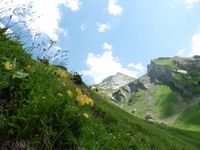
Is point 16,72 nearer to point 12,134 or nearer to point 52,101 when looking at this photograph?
point 52,101

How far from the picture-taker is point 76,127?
Answer: 8.92m

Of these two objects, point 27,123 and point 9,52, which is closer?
point 27,123

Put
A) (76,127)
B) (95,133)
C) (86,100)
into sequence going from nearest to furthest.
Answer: (76,127) → (86,100) → (95,133)

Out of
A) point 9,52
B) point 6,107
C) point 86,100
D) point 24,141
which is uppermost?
point 9,52

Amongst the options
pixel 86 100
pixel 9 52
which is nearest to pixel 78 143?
pixel 86 100

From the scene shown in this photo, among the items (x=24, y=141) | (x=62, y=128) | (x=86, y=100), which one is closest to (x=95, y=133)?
(x=86, y=100)

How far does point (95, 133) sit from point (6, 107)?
4.97 m

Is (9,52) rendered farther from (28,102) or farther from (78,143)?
(78,143)

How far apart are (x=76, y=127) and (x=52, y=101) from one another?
803 mm

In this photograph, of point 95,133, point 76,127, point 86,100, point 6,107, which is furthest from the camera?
point 95,133

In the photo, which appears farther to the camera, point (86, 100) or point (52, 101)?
point (86, 100)

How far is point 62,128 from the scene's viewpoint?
8641mm

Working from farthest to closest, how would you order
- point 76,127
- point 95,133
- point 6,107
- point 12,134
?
point 95,133, point 76,127, point 6,107, point 12,134

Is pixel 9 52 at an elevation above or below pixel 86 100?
above
